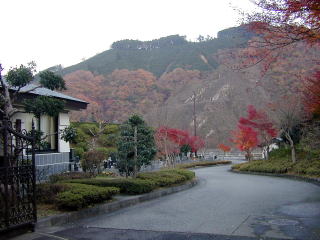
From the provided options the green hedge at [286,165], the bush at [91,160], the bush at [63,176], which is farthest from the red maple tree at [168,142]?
the bush at [63,176]

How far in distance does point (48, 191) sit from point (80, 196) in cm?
124

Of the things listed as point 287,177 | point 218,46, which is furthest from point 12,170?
point 218,46

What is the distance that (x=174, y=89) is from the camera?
220 ft

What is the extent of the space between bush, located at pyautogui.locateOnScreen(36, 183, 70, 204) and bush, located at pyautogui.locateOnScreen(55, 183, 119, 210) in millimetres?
272

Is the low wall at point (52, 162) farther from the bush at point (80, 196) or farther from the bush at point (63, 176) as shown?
the bush at point (80, 196)

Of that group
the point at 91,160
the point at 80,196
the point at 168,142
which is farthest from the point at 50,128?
the point at 168,142

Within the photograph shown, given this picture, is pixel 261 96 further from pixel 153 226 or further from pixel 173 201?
pixel 153 226

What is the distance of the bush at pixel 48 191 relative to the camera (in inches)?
364

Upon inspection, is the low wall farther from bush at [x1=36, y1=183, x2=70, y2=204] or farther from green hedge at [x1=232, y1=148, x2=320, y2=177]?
green hedge at [x1=232, y1=148, x2=320, y2=177]

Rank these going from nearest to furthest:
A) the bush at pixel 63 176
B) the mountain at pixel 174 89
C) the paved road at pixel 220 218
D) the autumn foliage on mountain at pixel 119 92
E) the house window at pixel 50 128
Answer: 1. the paved road at pixel 220 218
2. the bush at pixel 63 176
3. the house window at pixel 50 128
4. the autumn foliage on mountain at pixel 119 92
5. the mountain at pixel 174 89

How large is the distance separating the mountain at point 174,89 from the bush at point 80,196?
3090 centimetres

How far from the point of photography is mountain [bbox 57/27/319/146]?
169 feet

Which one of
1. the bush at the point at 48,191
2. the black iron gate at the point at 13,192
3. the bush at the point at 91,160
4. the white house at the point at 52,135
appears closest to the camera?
the black iron gate at the point at 13,192

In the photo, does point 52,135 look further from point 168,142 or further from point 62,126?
point 168,142
